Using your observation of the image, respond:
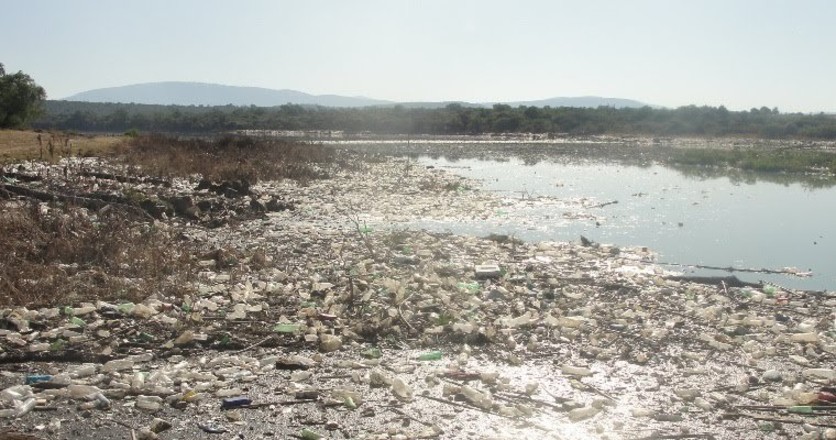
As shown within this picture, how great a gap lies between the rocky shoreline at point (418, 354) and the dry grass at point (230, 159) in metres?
10.4

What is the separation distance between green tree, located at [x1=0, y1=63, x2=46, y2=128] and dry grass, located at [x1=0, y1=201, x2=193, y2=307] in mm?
37476

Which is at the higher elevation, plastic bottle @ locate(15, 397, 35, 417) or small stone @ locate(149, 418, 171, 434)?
plastic bottle @ locate(15, 397, 35, 417)

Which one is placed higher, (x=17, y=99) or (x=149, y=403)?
(x=17, y=99)

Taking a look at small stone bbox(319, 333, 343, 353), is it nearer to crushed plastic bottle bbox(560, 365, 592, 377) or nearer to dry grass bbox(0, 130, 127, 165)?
crushed plastic bottle bbox(560, 365, 592, 377)

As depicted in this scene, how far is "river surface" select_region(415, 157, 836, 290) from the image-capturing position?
12148 millimetres

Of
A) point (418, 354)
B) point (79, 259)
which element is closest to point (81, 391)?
point (418, 354)

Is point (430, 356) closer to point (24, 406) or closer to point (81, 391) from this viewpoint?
point (81, 391)

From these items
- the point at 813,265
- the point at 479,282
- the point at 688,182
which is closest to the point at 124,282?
the point at 479,282

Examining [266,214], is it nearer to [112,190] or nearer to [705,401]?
[112,190]

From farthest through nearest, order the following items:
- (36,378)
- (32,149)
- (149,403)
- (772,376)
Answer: (32,149) < (772,376) < (36,378) < (149,403)

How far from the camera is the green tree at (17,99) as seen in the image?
4116 centimetres

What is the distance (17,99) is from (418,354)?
1758 inches

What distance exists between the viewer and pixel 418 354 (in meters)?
6.12

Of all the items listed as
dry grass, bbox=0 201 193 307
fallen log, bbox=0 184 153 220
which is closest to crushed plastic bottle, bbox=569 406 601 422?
dry grass, bbox=0 201 193 307
